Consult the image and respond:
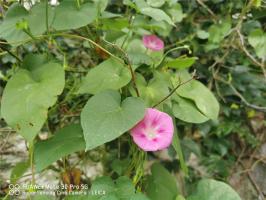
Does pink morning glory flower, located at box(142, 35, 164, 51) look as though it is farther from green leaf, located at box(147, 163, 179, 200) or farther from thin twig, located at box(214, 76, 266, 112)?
thin twig, located at box(214, 76, 266, 112)

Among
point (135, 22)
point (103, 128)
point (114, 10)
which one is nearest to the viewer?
point (103, 128)

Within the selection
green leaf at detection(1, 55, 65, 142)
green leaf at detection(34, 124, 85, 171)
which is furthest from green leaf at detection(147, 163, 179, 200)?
green leaf at detection(1, 55, 65, 142)

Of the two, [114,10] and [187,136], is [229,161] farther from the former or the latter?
[114,10]

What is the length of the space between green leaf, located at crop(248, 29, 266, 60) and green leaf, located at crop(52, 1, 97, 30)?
61 cm

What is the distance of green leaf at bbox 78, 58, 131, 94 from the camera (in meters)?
0.85

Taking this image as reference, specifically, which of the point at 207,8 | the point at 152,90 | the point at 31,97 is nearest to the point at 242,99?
the point at 207,8

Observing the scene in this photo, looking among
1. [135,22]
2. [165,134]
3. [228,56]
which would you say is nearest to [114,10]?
[135,22]

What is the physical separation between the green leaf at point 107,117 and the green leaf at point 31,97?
75mm

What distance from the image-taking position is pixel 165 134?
785 millimetres

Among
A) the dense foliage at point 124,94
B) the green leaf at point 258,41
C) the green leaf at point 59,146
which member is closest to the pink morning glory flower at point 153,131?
the dense foliage at point 124,94

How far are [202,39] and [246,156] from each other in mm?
461

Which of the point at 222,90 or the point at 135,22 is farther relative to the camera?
the point at 222,90

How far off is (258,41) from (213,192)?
561 mm

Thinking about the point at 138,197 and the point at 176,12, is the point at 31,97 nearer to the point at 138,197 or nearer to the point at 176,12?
the point at 138,197
